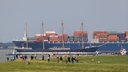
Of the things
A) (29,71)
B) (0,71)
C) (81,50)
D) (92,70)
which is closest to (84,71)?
(92,70)

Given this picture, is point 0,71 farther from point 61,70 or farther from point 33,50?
point 33,50

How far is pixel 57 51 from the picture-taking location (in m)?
187

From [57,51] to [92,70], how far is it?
144 meters

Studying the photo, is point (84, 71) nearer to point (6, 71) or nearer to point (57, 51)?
point (6, 71)

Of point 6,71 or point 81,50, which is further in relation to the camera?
point 81,50

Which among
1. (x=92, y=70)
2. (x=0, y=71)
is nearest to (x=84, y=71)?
(x=92, y=70)

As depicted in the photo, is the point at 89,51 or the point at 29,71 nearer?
the point at 29,71

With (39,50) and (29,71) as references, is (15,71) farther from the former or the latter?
(39,50)

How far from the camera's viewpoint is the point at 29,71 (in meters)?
42.3

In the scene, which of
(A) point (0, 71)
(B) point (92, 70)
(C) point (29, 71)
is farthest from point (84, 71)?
(A) point (0, 71)

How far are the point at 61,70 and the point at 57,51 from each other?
143689 mm

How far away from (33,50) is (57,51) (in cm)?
1569

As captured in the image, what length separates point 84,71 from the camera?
42.5 m

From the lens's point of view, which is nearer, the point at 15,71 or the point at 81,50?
the point at 15,71
